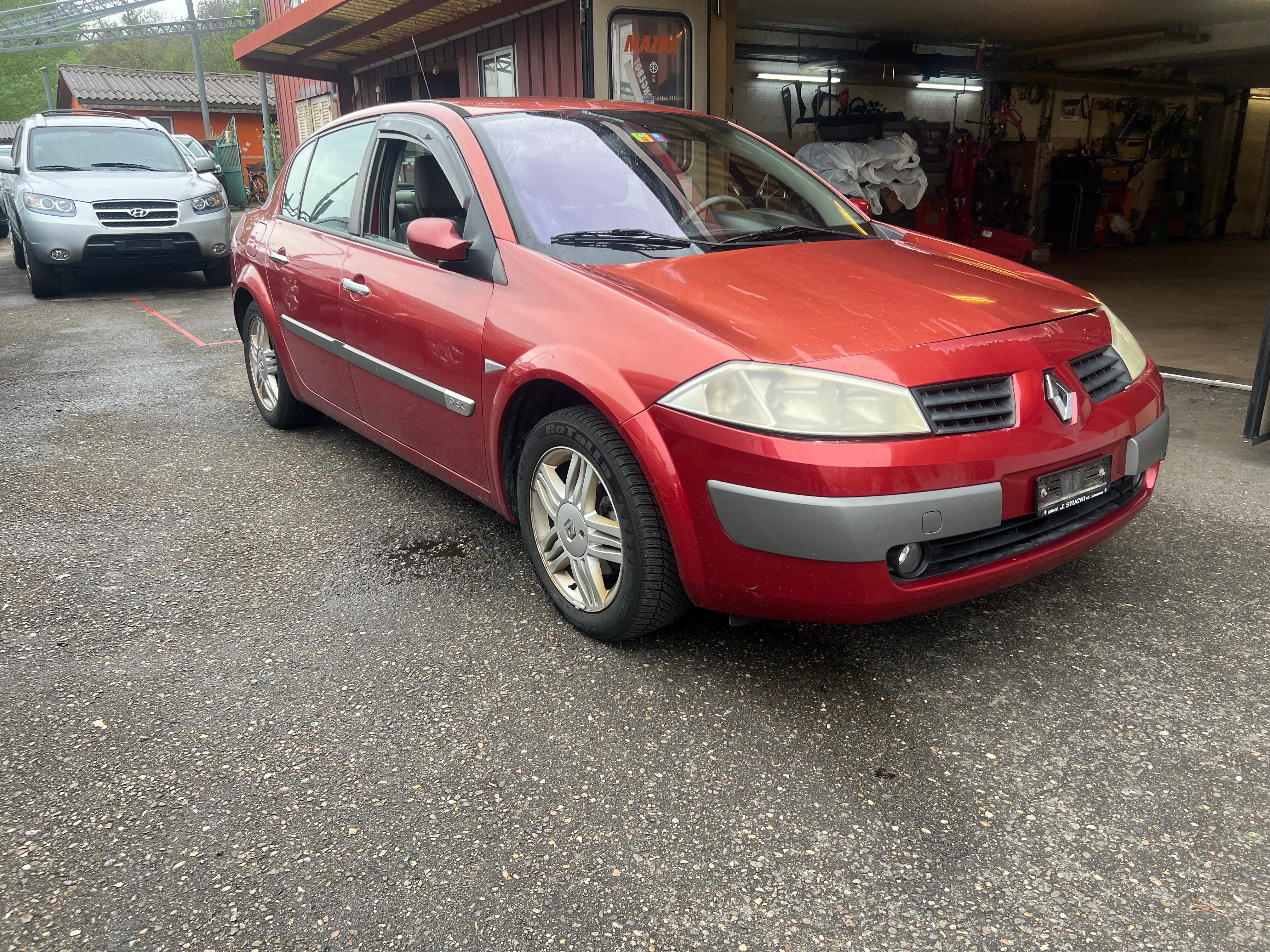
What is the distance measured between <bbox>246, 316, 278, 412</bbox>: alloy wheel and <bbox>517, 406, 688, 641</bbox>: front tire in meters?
2.39

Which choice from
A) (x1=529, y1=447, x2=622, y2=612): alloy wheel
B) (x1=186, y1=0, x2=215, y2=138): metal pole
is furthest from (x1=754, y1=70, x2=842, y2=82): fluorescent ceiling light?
(x1=186, y1=0, x2=215, y2=138): metal pole

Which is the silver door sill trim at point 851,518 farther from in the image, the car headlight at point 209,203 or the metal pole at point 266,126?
the metal pole at point 266,126

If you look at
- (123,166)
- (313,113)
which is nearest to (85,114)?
(123,166)

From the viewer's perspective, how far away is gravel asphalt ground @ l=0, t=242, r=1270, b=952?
1814mm

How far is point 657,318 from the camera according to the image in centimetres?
241

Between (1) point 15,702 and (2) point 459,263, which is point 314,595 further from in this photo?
(2) point 459,263

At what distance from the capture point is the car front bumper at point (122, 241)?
30.1 ft

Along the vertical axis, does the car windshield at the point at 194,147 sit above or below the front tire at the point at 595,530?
above

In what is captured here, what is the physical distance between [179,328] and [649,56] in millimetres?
4694

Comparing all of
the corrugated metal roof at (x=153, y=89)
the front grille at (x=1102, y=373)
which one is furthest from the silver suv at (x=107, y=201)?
the corrugated metal roof at (x=153, y=89)

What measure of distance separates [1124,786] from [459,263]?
7.66 feet

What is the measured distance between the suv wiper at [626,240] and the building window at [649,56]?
4.12 meters

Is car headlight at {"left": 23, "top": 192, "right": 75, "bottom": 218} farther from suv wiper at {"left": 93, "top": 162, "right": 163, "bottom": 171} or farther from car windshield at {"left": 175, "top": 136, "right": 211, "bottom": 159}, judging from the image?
car windshield at {"left": 175, "top": 136, "right": 211, "bottom": 159}

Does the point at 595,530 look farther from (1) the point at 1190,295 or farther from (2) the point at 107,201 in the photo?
(1) the point at 1190,295
